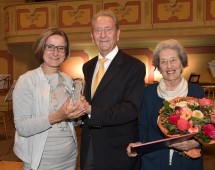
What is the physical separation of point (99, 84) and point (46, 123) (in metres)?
0.41

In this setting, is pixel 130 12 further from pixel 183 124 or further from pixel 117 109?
pixel 183 124

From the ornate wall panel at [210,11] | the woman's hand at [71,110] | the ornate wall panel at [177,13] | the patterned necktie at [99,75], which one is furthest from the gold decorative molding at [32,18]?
the woman's hand at [71,110]

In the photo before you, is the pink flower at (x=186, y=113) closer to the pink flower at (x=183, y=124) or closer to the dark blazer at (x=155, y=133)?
the pink flower at (x=183, y=124)

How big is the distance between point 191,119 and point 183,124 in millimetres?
73

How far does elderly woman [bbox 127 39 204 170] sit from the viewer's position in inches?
83.5

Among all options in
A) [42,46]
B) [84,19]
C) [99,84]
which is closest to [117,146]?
[99,84]

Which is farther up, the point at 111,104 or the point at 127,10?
the point at 127,10

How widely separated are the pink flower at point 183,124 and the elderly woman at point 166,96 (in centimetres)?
39

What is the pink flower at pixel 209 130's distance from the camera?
1718mm

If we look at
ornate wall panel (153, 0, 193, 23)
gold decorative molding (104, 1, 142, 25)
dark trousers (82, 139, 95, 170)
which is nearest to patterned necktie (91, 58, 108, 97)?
dark trousers (82, 139, 95, 170)

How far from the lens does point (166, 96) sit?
2162mm

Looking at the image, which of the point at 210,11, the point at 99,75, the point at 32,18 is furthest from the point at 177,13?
the point at 99,75

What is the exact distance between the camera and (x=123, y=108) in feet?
6.21

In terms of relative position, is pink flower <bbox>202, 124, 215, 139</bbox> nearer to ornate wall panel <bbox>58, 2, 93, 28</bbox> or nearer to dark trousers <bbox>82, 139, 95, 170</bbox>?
dark trousers <bbox>82, 139, 95, 170</bbox>
